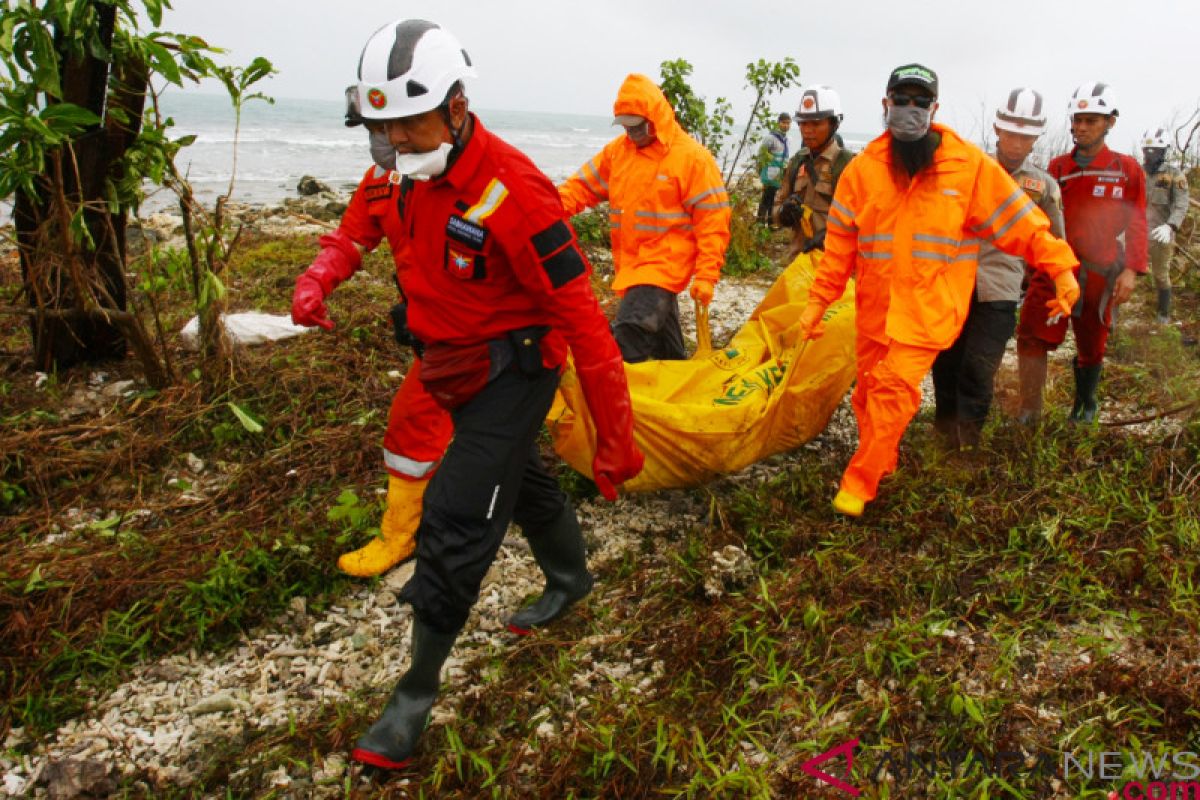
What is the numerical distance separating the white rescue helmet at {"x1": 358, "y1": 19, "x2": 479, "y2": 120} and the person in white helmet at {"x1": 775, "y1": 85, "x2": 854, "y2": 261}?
10.1ft

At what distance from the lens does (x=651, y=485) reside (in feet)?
11.1

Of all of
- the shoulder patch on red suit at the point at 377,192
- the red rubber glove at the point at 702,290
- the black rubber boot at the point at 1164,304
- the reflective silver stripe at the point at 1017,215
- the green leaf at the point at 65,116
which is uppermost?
the reflective silver stripe at the point at 1017,215

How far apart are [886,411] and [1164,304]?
505cm

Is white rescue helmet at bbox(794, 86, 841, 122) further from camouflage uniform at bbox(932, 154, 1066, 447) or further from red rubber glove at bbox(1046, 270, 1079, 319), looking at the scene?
red rubber glove at bbox(1046, 270, 1079, 319)

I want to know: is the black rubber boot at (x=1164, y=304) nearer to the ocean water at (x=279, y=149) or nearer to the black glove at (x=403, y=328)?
the black glove at (x=403, y=328)

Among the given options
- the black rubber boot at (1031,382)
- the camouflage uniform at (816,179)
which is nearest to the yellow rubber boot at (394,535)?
the camouflage uniform at (816,179)

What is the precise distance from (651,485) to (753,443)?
0.45 meters

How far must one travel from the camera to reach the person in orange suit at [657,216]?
3879 millimetres

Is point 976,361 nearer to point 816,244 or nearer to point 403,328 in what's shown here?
point 816,244

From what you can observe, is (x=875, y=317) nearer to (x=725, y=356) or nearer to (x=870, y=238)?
(x=870, y=238)

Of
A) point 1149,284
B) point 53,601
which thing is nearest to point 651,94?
point 53,601

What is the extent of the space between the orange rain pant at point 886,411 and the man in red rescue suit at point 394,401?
1.54 m

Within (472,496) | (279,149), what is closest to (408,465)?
→ (472,496)

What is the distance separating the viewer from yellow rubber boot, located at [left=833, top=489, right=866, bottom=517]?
3127 mm
